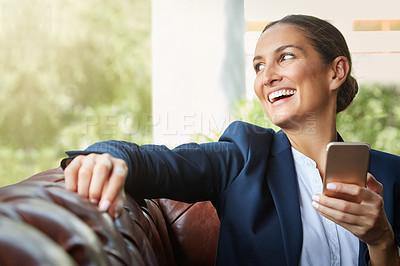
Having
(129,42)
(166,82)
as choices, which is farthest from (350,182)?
(129,42)

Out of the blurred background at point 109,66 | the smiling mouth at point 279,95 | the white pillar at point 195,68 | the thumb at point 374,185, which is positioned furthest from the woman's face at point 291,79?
the blurred background at point 109,66

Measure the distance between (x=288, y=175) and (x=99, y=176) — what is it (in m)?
0.79

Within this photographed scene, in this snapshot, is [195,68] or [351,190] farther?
[195,68]

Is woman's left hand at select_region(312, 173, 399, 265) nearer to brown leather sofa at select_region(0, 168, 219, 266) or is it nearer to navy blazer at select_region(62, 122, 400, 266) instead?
navy blazer at select_region(62, 122, 400, 266)

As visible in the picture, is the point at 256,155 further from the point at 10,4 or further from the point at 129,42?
the point at 10,4

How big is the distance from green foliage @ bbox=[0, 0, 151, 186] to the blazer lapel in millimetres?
6417

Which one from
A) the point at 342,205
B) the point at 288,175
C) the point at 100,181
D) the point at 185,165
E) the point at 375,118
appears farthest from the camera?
the point at 375,118

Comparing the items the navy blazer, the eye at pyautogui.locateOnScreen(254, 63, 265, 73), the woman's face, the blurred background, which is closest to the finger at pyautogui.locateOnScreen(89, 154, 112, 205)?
the navy blazer

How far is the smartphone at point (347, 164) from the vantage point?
45.2 inches

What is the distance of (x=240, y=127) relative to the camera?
1507 mm

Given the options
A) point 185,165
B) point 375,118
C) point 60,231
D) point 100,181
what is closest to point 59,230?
point 60,231

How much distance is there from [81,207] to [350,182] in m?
0.76

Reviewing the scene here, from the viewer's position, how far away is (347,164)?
45.8 inches

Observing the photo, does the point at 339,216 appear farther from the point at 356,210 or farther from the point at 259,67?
the point at 259,67
